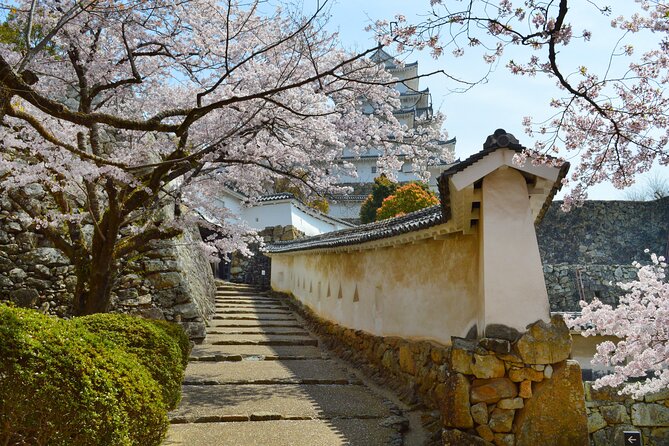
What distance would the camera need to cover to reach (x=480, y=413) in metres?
4.85

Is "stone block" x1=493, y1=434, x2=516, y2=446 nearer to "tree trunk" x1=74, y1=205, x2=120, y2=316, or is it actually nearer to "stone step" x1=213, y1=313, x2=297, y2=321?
"tree trunk" x1=74, y1=205, x2=120, y2=316

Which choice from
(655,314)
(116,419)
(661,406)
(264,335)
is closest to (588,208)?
(661,406)

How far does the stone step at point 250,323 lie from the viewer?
14.0 meters

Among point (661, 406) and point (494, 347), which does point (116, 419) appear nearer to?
point (494, 347)

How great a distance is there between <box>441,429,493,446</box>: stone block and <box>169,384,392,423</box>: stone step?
5.53ft

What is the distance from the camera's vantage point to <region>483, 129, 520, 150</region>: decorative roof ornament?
499cm

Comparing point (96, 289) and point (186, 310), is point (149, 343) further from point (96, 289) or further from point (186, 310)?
point (186, 310)

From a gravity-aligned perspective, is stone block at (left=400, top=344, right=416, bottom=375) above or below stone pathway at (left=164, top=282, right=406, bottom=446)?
above

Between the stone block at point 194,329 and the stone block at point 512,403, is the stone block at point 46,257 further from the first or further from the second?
the stone block at point 512,403

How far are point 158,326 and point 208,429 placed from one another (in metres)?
1.33

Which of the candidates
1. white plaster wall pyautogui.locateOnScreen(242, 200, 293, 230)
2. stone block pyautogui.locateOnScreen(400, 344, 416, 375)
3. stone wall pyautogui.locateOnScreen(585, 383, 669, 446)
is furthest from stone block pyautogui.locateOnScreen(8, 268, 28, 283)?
white plaster wall pyautogui.locateOnScreen(242, 200, 293, 230)

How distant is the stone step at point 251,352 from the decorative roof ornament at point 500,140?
6978 millimetres

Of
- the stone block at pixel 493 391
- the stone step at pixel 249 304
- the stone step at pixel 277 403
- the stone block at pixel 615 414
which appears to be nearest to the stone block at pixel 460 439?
the stone block at pixel 493 391

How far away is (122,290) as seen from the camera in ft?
37.9
